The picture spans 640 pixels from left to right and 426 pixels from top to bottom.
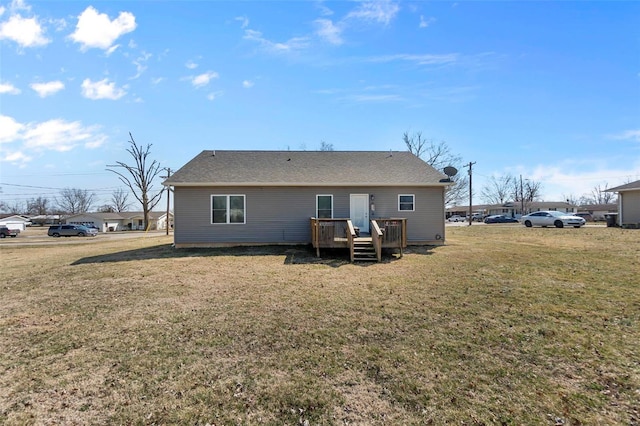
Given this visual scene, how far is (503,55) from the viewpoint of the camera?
1230cm

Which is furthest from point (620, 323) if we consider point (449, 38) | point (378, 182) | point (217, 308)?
point (449, 38)

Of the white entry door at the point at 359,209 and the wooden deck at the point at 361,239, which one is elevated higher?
the white entry door at the point at 359,209

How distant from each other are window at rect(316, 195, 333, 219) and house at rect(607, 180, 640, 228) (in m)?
23.2

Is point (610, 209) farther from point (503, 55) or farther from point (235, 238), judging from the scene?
point (235, 238)

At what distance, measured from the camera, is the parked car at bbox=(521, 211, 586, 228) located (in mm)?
25188

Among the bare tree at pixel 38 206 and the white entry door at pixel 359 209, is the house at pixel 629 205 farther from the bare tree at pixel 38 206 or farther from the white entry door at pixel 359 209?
the bare tree at pixel 38 206

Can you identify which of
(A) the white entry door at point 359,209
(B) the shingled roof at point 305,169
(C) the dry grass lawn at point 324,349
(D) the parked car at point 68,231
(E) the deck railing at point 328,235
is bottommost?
(C) the dry grass lawn at point 324,349

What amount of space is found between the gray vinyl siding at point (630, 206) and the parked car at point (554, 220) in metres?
2.50

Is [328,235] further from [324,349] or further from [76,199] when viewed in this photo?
[76,199]

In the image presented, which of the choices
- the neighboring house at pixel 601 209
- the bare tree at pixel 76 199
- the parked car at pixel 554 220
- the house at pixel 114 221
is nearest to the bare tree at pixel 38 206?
the bare tree at pixel 76 199

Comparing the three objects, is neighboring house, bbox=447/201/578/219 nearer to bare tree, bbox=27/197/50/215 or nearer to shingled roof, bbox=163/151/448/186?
shingled roof, bbox=163/151/448/186

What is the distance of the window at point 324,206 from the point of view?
14.1m

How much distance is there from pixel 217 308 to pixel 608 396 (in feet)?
18.2

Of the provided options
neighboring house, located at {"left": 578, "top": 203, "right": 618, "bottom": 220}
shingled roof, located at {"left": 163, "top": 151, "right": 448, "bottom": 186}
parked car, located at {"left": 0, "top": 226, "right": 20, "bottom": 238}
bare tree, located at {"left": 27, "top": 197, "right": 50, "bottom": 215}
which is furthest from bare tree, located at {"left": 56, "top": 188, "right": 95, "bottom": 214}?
neighboring house, located at {"left": 578, "top": 203, "right": 618, "bottom": 220}
